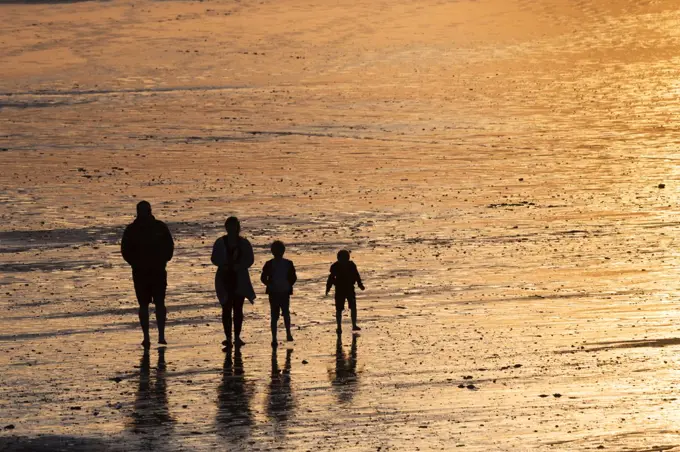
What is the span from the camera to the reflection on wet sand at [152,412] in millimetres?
12008

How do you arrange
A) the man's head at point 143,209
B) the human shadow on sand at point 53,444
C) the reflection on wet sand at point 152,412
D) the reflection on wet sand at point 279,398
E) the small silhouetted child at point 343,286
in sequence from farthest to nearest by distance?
the small silhouetted child at point 343,286 → the man's head at point 143,209 → the reflection on wet sand at point 279,398 → the reflection on wet sand at point 152,412 → the human shadow on sand at point 53,444

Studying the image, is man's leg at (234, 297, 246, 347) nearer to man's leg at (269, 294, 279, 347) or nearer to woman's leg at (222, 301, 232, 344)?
woman's leg at (222, 301, 232, 344)

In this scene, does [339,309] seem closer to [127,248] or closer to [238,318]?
[238,318]

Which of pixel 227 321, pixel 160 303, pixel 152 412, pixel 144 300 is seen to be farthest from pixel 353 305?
pixel 152 412

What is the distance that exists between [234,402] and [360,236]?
951 cm

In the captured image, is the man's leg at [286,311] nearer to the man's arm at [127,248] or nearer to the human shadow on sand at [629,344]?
the man's arm at [127,248]

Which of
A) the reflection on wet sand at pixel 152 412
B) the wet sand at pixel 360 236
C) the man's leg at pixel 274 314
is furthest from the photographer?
the man's leg at pixel 274 314

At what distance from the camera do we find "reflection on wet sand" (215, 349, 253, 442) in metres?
12.2

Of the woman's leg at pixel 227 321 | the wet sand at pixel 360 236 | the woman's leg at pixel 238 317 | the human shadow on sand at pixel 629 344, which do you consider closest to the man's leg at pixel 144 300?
the wet sand at pixel 360 236

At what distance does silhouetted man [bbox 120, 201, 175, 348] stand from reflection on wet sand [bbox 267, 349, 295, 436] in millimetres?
1671

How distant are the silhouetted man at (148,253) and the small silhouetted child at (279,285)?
104 centimetres

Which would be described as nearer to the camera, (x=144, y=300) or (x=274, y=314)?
(x=274, y=314)

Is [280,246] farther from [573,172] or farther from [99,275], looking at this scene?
[573,172]

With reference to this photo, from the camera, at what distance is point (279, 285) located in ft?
53.1
